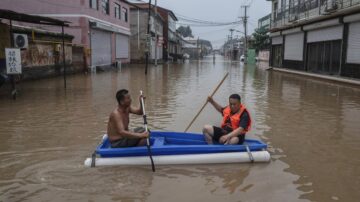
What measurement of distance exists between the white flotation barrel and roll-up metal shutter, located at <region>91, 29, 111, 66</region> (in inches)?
954

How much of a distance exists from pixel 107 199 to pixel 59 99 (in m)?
9.07

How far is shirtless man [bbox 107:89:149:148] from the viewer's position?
19.5ft

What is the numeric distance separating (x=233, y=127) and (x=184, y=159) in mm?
1162

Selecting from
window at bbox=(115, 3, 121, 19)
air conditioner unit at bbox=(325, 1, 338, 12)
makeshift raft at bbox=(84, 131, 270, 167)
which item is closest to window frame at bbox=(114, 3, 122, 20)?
window at bbox=(115, 3, 121, 19)

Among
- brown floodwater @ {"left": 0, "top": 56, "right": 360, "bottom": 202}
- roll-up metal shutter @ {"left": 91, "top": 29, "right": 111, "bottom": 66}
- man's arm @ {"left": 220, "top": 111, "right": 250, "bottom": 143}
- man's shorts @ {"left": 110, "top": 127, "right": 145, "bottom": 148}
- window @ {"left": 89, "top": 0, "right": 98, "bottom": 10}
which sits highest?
window @ {"left": 89, "top": 0, "right": 98, "bottom": 10}

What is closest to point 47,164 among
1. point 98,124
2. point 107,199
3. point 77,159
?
point 77,159

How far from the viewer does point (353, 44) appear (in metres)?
20.5

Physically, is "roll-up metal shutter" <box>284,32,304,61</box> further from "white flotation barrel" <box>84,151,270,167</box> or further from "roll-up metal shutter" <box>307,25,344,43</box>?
"white flotation barrel" <box>84,151,270,167</box>

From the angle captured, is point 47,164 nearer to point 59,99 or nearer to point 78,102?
point 78,102

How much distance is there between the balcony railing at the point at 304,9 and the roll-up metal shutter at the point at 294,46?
3.96 ft

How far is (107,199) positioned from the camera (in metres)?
4.80

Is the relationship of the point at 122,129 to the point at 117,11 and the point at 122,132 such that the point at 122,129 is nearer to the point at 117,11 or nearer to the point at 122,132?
the point at 122,132

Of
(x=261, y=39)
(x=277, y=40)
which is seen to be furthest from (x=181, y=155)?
(x=261, y=39)

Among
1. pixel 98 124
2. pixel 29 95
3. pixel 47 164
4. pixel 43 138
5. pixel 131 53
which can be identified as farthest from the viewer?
pixel 131 53
